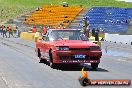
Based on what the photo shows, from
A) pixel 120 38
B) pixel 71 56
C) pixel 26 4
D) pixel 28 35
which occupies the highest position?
pixel 71 56

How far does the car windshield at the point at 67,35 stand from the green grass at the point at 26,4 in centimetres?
8379

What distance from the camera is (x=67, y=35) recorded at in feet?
63.6

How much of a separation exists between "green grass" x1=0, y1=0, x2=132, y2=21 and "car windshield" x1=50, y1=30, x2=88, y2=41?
275 ft

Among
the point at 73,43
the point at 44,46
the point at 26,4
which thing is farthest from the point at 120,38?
the point at 26,4

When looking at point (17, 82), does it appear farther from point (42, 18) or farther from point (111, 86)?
point (42, 18)

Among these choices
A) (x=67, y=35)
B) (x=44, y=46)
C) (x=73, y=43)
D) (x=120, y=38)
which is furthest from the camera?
(x=120, y=38)

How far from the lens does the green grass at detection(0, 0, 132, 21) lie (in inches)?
4219

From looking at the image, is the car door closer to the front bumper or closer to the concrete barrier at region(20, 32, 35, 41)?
the front bumper

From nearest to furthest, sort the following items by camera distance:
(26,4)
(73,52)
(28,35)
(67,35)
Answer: (73,52) < (67,35) < (28,35) < (26,4)

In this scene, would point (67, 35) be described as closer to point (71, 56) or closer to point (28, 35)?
point (71, 56)

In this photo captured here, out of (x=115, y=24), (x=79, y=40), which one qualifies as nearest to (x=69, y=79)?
(x=79, y=40)

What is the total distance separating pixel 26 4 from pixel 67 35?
108 m

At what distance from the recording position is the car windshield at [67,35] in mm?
19250

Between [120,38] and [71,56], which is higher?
[71,56]
